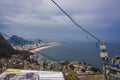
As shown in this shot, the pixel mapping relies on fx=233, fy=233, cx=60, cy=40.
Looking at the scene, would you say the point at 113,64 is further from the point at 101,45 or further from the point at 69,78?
the point at 101,45

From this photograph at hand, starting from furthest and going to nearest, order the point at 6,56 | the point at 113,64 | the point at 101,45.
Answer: the point at 6,56, the point at 113,64, the point at 101,45

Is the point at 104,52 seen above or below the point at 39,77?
above

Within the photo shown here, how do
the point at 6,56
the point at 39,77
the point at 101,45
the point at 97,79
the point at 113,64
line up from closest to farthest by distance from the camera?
the point at 39,77 → the point at 101,45 → the point at 113,64 → the point at 97,79 → the point at 6,56

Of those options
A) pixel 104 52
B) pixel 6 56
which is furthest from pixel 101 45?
pixel 6 56

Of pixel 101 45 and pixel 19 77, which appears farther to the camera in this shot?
pixel 101 45

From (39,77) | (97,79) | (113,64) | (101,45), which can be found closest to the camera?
(39,77)

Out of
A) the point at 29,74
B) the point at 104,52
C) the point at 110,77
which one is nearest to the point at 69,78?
the point at 110,77

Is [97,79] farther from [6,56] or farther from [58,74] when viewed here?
[6,56]

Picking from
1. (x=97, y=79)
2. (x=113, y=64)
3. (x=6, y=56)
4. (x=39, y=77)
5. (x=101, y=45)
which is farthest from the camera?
(x=6, y=56)

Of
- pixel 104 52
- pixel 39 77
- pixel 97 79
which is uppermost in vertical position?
pixel 104 52
